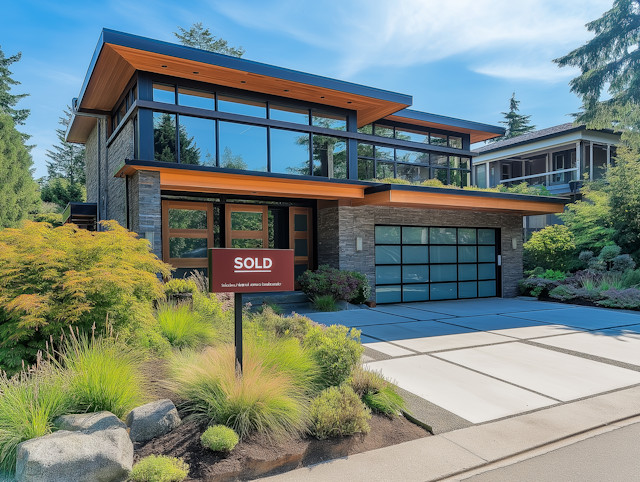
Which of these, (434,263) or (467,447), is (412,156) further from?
(467,447)

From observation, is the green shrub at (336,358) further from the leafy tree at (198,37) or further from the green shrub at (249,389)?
the leafy tree at (198,37)

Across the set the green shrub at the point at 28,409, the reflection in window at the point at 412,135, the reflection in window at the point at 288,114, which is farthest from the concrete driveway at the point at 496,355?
the reflection in window at the point at 412,135

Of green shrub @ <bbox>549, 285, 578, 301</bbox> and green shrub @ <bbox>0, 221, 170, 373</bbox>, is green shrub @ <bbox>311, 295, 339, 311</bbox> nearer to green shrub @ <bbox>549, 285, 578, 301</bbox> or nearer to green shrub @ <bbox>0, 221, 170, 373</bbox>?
green shrub @ <bbox>0, 221, 170, 373</bbox>

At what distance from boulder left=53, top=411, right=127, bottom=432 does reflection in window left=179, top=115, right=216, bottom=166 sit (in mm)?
7725

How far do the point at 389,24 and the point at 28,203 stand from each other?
21.7 m

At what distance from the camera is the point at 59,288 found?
5137mm

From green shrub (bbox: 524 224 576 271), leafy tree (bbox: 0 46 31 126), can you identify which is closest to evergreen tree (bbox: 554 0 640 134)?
green shrub (bbox: 524 224 576 271)

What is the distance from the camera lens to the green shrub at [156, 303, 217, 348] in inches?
243

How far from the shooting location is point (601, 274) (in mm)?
15305

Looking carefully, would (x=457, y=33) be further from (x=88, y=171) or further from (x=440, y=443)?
(x=88, y=171)

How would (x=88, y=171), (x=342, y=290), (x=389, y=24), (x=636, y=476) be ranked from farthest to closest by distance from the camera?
(x=88, y=171)
(x=342, y=290)
(x=389, y=24)
(x=636, y=476)

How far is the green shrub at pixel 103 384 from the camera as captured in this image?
12.6ft

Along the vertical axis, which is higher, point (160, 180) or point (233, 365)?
point (160, 180)

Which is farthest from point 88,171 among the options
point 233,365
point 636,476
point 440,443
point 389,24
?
point 636,476
